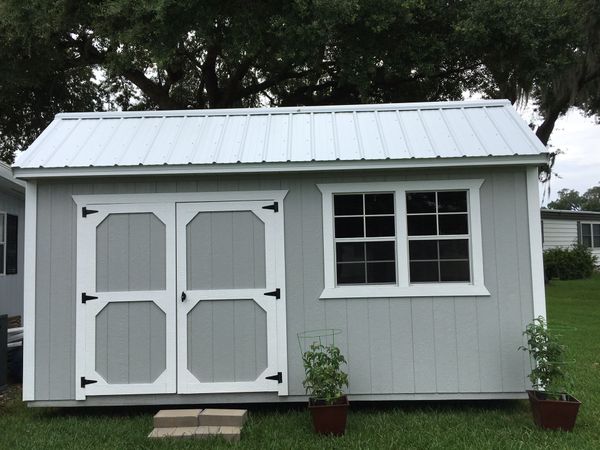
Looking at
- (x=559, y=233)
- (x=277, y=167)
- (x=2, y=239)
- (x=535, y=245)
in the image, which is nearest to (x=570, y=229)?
(x=559, y=233)

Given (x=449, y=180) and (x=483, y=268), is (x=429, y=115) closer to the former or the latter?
(x=449, y=180)

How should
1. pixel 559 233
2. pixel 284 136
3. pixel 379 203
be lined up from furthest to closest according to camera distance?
pixel 559 233
pixel 284 136
pixel 379 203

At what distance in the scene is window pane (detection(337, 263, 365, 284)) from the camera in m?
5.05

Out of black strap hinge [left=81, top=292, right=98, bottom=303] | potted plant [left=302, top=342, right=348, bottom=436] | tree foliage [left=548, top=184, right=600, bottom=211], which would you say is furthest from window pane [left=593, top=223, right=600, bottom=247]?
tree foliage [left=548, top=184, right=600, bottom=211]

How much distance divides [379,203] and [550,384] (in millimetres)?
2205

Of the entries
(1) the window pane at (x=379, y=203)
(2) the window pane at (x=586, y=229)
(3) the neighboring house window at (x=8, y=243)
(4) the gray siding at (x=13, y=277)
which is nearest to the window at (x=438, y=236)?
(1) the window pane at (x=379, y=203)

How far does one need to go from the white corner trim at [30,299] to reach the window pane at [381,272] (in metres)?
3.31

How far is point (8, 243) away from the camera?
828 centimetres

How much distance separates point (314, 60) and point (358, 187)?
7.74 m

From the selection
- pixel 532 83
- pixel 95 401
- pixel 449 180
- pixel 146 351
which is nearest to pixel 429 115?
pixel 449 180

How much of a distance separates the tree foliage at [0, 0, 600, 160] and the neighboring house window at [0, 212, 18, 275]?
165 inches

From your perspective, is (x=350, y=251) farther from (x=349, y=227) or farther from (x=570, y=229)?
(x=570, y=229)

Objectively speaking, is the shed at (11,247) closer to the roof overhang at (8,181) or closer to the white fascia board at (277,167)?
the roof overhang at (8,181)

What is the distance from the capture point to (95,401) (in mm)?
4977
